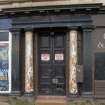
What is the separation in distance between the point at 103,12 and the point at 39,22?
2.68 m

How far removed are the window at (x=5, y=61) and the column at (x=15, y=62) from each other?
246mm

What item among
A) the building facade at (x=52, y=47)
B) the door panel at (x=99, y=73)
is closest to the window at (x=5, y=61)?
the building facade at (x=52, y=47)

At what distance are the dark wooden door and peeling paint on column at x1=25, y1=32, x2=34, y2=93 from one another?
1.61ft

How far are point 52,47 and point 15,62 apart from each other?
170 cm

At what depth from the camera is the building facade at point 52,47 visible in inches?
592

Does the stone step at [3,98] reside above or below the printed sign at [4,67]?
below

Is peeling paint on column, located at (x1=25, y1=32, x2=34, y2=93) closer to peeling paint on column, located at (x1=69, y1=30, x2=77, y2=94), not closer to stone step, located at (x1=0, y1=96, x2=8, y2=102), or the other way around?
stone step, located at (x1=0, y1=96, x2=8, y2=102)

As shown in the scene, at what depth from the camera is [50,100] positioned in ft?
50.8

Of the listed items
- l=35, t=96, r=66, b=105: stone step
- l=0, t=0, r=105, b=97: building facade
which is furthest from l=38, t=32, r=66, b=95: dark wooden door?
l=35, t=96, r=66, b=105: stone step

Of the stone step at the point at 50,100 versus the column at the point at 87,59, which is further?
the stone step at the point at 50,100

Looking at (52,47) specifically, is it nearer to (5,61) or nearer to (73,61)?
(73,61)

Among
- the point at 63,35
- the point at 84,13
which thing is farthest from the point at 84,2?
the point at 63,35

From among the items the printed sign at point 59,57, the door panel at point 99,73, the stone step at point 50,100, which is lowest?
the stone step at point 50,100

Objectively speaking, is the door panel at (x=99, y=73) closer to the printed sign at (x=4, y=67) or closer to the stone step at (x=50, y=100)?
the stone step at (x=50, y=100)
